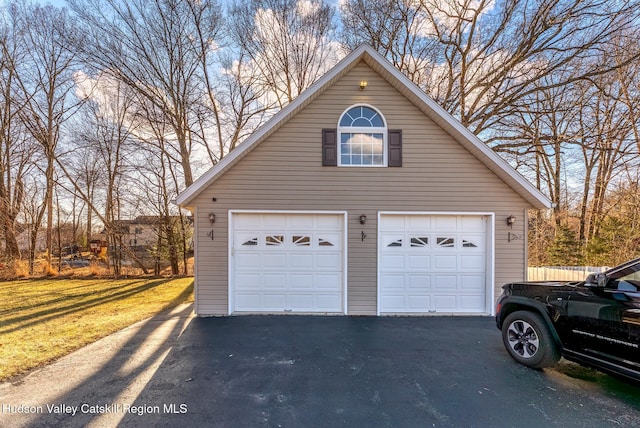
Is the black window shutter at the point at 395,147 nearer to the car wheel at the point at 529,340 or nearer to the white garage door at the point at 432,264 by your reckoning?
the white garage door at the point at 432,264

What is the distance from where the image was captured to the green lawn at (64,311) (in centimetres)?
460

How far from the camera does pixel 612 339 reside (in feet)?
9.74

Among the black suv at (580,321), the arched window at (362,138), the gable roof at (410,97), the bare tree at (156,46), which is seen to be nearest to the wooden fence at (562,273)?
the gable roof at (410,97)

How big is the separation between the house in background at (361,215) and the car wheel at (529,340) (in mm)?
2373

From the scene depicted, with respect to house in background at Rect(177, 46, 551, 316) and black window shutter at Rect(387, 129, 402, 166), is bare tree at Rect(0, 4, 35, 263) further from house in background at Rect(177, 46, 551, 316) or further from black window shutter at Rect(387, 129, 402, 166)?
Result: black window shutter at Rect(387, 129, 402, 166)

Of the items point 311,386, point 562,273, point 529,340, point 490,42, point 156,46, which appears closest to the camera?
point 311,386

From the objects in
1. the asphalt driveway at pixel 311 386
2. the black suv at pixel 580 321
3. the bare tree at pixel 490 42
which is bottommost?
the asphalt driveway at pixel 311 386

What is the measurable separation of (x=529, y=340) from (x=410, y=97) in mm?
5162

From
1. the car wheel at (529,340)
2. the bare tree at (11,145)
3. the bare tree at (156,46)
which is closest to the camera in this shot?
the car wheel at (529,340)

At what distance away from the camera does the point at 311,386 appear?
3.36 metres

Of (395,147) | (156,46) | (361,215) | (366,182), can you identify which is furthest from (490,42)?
(156,46)

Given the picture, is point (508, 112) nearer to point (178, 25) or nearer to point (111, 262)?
point (178, 25)

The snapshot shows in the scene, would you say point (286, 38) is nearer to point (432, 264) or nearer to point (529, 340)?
point (432, 264)

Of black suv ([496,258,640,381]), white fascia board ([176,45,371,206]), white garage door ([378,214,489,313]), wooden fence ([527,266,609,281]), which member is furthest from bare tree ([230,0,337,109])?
black suv ([496,258,640,381])
